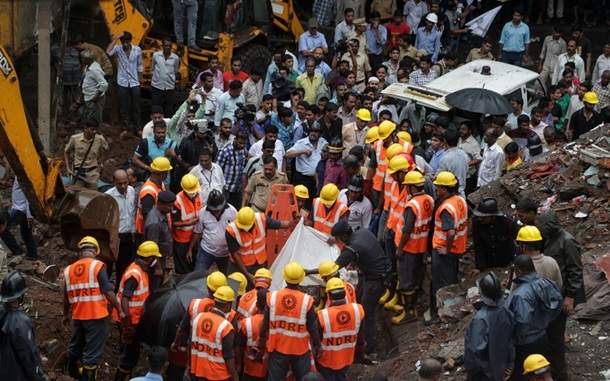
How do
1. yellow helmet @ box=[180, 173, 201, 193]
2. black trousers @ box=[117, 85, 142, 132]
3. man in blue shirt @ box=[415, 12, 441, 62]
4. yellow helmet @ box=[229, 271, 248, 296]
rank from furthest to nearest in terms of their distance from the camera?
man in blue shirt @ box=[415, 12, 441, 62]
black trousers @ box=[117, 85, 142, 132]
yellow helmet @ box=[180, 173, 201, 193]
yellow helmet @ box=[229, 271, 248, 296]

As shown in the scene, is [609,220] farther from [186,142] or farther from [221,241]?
[186,142]

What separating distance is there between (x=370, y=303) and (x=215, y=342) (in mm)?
2859

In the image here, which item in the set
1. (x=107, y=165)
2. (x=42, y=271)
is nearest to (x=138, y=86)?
(x=107, y=165)

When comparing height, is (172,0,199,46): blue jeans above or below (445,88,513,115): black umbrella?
below

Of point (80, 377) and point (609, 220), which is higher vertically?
point (609, 220)

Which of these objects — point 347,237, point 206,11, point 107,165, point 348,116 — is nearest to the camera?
point 347,237

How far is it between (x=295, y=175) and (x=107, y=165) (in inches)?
159

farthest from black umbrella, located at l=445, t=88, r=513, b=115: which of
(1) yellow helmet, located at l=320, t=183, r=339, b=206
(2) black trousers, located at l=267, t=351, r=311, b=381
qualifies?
(2) black trousers, located at l=267, t=351, r=311, b=381

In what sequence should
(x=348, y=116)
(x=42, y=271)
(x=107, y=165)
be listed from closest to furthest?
(x=42, y=271) → (x=348, y=116) → (x=107, y=165)

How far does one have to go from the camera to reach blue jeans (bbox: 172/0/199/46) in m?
21.7

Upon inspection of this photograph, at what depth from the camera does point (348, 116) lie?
18.4 meters

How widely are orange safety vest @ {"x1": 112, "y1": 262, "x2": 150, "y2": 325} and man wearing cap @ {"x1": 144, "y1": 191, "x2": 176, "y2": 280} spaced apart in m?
0.97

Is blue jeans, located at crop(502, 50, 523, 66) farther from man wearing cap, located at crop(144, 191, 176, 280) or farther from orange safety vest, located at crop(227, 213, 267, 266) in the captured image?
man wearing cap, located at crop(144, 191, 176, 280)

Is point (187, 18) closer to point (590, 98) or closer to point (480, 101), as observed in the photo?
point (480, 101)
